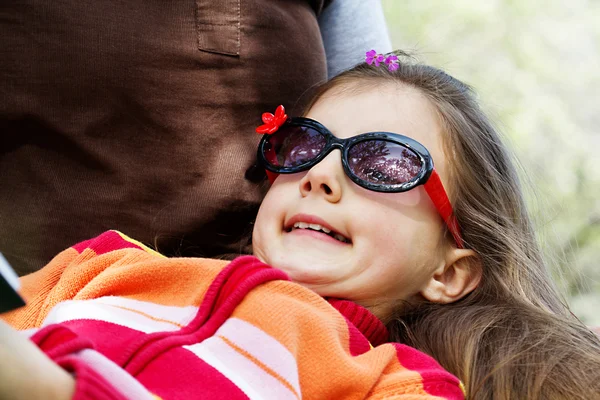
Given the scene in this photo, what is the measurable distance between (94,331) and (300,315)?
40cm

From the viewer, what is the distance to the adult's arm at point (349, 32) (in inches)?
91.3

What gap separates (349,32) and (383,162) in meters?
0.79

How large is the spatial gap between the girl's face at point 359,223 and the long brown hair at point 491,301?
8 centimetres

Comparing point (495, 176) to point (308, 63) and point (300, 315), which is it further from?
point (300, 315)

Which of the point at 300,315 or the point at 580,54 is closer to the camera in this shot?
the point at 300,315

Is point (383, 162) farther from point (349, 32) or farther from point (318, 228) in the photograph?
point (349, 32)

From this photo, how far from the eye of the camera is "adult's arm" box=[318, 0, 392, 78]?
232cm

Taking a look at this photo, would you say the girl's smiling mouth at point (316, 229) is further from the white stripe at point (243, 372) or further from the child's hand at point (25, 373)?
the child's hand at point (25, 373)

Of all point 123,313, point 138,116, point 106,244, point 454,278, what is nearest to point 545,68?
point 454,278

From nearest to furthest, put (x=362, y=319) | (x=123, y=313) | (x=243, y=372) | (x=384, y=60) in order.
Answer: (x=243, y=372), (x=123, y=313), (x=362, y=319), (x=384, y=60)

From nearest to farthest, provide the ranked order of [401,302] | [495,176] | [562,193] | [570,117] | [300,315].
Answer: [300,315]
[401,302]
[495,176]
[562,193]
[570,117]

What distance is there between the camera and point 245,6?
1.95 meters

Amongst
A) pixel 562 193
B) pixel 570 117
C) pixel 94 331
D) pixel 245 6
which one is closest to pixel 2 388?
pixel 94 331

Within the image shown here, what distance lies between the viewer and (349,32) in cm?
233
